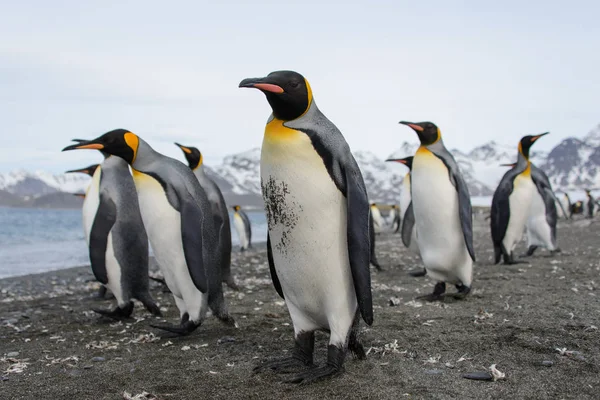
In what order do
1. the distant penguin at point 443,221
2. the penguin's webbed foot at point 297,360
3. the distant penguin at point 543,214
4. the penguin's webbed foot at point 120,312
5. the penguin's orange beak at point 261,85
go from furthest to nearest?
the distant penguin at point 543,214, the distant penguin at point 443,221, the penguin's webbed foot at point 120,312, the penguin's webbed foot at point 297,360, the penguin's orange beak at point 261,85

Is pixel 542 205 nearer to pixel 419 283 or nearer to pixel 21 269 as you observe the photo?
pixel 419 283

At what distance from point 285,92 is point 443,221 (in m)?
3.21

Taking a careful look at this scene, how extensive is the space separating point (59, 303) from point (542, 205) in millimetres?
8154

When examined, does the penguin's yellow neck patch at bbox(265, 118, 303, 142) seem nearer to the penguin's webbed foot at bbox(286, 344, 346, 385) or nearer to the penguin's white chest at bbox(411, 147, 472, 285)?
the penguin's webbed foot at bbox(286, 344, 346, 385)

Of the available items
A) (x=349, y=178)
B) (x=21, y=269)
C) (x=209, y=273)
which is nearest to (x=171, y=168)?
(x=209, y=273)

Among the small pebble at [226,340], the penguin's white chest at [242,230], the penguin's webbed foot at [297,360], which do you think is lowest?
the penguin's white chest at [242,230]

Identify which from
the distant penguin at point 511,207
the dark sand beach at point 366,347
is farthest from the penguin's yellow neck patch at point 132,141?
the distant penguin at point 511,207

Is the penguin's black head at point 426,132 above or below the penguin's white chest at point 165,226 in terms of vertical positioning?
above

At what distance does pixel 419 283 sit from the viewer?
7410mm

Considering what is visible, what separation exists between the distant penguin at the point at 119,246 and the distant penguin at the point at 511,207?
5.69 m

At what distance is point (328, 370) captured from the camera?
312 centimetres

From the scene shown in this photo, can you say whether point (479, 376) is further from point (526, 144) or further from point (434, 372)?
point (526, 144)

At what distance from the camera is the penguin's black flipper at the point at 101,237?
5570mm

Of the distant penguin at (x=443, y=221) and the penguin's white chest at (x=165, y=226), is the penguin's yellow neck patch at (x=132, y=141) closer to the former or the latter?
the penguin's white chest at (x=165, y=226)
